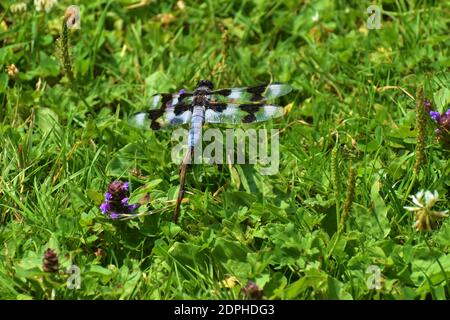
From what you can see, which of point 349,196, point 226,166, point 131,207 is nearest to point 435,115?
point 349,196

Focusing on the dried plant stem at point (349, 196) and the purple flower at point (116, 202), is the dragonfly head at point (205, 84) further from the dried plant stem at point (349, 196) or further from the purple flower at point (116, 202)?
the dried plant stem at point (349, 196)

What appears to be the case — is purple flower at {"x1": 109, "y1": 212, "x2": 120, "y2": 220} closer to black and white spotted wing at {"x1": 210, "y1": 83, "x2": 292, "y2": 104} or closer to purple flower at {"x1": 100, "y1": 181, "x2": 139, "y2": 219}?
purple flower at {"x1": 100, "y1": 181, "x2": 139, "y2": 219}

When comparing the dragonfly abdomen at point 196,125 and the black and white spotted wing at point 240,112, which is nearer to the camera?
the dragonfly abdomen at point 196,125

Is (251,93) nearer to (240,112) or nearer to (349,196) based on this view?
(240,112)

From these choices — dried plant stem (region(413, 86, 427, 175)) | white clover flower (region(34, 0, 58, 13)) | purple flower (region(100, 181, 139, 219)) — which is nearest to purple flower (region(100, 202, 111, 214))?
purple flower (region(100, 181, 139, 219))

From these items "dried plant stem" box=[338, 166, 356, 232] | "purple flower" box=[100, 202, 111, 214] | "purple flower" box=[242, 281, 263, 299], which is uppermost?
"purple flower" box=[100, 202, 111, 214]

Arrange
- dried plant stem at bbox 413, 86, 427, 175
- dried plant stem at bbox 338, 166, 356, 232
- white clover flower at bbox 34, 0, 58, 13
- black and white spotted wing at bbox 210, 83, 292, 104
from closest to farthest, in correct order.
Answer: dried plant stem at bbox 338, 166, 356, 232 < dried plant stem at bbox 413, 86, 427, 175 < black and white spotted wing at bbox 210, 83, 292, 104 < white clover flower at bbox 34, 0, 58, 13

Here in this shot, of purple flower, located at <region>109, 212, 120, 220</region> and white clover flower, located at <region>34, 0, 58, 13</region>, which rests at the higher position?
white clover flower, located at <region>34, 0, 58, 13</region>

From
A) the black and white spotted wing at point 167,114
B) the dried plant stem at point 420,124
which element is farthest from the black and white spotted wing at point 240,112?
the dried plant stem at point 420,124
